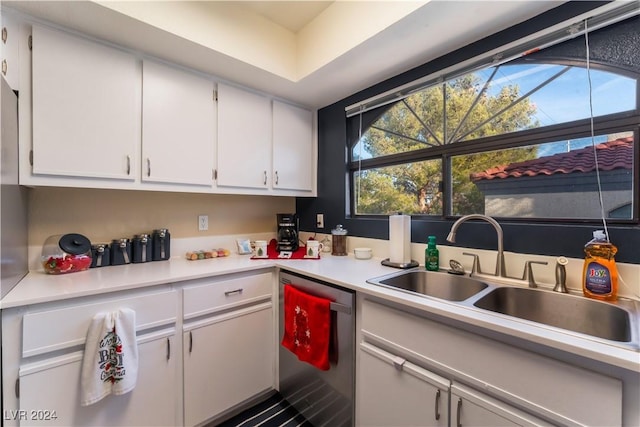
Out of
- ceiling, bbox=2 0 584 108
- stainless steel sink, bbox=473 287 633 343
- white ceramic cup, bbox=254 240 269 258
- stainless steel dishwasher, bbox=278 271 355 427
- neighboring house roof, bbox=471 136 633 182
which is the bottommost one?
stainless steel dishwasher, bbox=278 271 355 427

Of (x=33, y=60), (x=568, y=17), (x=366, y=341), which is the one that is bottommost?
(x=366, y=341)

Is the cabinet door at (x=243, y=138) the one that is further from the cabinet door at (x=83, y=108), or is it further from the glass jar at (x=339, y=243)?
the glass jar at (x=339, y=243)

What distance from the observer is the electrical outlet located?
6.79ft

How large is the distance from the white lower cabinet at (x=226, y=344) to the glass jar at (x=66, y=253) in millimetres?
641

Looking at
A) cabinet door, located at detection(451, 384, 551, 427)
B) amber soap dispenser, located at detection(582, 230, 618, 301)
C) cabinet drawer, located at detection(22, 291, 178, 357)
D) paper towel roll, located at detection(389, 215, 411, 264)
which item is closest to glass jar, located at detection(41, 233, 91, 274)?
cabinet drawer, located at detection(22, 291, 178, 357)

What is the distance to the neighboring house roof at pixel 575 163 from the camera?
109 cm

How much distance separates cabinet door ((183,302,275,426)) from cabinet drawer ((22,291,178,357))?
211mm

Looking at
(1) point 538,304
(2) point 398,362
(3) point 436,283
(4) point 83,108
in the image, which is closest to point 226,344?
(2) point 398,362

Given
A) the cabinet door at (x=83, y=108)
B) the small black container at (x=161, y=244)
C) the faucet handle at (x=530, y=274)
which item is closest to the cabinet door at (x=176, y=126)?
the cabinet door at (x=83, y=108)

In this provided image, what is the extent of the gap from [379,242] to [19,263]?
199cm

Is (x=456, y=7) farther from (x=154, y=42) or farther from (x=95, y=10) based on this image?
(x=95, y=10)

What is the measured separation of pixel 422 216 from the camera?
69.2 inches

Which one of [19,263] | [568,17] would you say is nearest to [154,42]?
[19,263]

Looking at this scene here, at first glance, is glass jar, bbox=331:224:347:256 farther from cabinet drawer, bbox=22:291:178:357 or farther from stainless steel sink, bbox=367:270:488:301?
cabinet drawer, bbox=22:291:178:357
